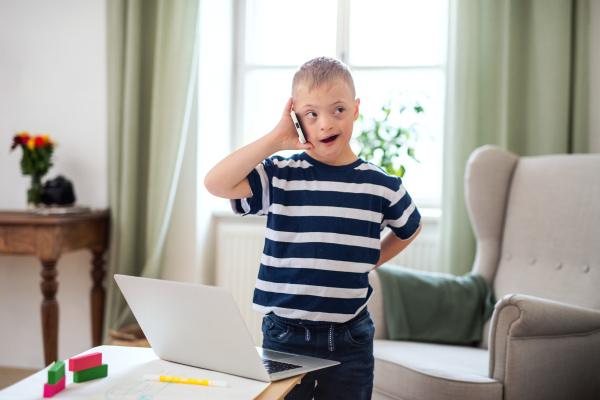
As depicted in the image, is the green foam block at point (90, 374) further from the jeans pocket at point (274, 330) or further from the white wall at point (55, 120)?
the white wall at point (55, 120)

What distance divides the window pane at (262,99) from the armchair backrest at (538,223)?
1256 millimetres

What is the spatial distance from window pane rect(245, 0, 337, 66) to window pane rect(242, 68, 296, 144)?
0.26 ft

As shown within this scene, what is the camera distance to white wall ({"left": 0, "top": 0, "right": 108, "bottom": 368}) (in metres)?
2.77

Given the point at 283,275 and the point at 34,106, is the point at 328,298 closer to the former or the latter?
the point at 283,275

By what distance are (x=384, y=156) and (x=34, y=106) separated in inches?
68.7

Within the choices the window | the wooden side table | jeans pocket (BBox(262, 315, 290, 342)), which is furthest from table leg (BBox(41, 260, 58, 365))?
jeans pocket (BBox(262, 315, 290, 342))

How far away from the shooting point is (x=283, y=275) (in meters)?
1.04

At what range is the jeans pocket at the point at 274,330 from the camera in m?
1.05

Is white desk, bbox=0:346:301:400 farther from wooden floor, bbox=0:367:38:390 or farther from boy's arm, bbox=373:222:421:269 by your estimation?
wooden floor, bbox=0:367:38:390

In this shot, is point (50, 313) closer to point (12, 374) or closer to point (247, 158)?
point (12, 374)

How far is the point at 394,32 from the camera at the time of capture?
9.80 feet

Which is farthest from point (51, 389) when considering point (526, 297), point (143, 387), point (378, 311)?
point (378, 311)

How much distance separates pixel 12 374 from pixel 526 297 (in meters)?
2.44

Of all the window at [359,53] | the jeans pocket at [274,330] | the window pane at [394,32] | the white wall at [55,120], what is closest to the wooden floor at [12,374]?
the white wall at [55,120]
